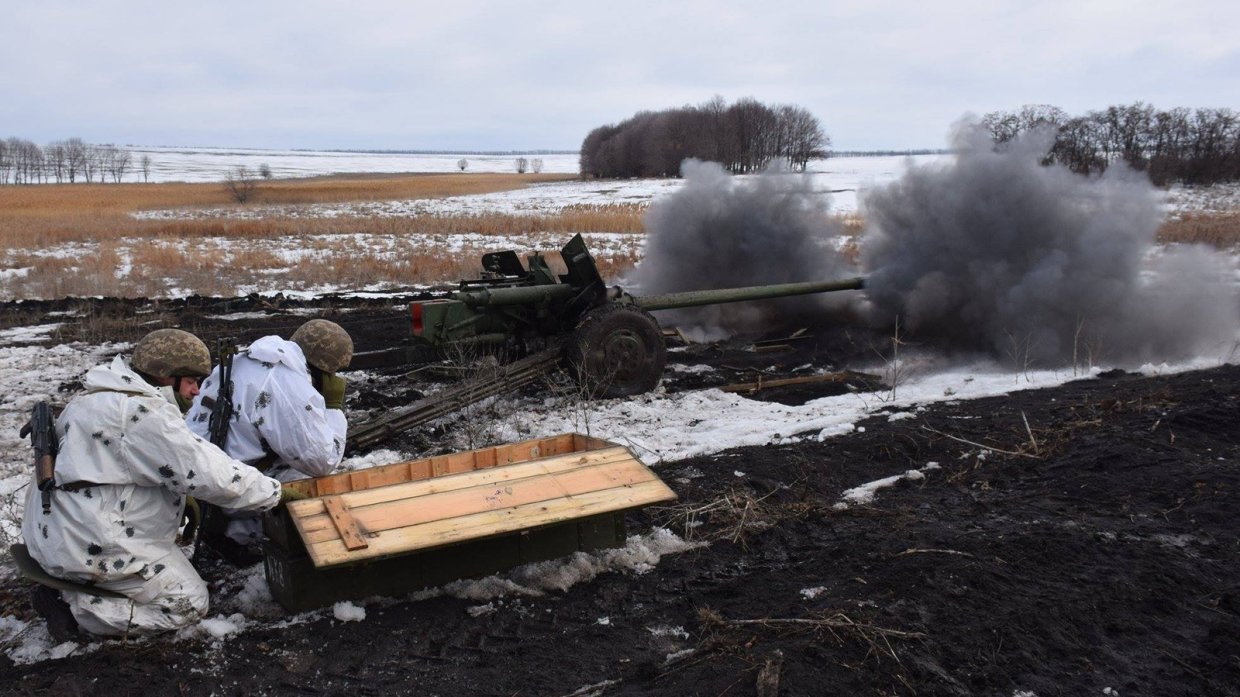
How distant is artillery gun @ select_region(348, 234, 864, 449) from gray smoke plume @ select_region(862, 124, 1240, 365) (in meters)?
4.42

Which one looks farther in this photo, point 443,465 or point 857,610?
point 443,465

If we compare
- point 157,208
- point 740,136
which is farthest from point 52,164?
point 740,136

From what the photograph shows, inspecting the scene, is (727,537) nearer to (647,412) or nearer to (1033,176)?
(647,412)

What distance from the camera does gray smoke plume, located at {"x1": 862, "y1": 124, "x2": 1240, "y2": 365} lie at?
10.8 m

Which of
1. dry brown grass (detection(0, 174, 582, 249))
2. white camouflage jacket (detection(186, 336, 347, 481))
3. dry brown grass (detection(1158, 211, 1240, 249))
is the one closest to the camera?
white camouflage jacket (detection(186, 336, 347, 481))

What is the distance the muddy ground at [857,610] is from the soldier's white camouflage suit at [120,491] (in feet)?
0.80

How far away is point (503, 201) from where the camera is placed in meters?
46.2

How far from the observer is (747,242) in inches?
536

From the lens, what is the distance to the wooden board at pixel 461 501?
4.12 metres

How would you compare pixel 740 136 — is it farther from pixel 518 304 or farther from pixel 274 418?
pixel 274 418

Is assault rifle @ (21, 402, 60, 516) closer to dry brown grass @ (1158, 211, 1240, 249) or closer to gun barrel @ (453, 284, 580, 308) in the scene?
gun barrel @ (453, 284, 580, 308)

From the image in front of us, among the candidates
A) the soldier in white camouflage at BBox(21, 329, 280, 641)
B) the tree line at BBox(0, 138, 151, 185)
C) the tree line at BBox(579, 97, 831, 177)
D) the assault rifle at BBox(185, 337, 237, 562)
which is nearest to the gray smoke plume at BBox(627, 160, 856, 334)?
the assault rifle at BBox(185, 337, 237, 562)

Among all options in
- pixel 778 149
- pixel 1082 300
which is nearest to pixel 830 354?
pixel 1082 300

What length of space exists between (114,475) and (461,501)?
1516 millimetres
